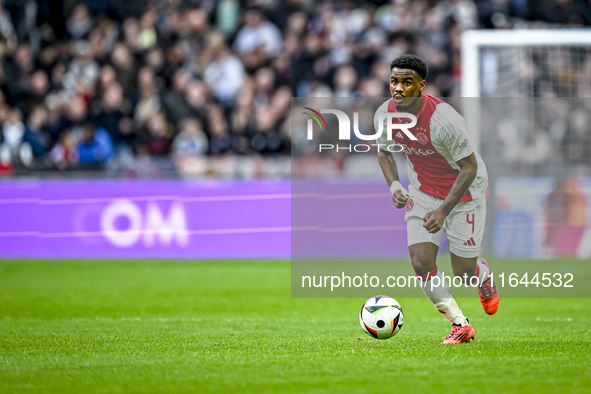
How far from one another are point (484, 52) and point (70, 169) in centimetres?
697

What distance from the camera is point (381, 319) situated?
20.9ft

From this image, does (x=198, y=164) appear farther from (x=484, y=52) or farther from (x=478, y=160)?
(x=478, y=160)

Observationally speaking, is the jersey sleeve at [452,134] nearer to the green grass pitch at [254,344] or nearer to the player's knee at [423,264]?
the player's knee at [423,264]

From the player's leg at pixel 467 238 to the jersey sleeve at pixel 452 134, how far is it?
422mm

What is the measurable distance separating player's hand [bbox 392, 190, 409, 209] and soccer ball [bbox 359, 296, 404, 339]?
2.61 ft

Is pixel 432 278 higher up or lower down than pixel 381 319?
higher up

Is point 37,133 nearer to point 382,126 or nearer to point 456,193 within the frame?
point 382,126

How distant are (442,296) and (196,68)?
11029 mm

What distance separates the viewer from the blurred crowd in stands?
1449 cm

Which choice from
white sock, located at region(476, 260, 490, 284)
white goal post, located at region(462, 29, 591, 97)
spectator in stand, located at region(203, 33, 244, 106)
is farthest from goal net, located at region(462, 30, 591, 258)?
white sock, located at region(476, 260, 490, 284)

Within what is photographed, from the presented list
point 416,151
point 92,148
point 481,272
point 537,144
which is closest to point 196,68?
point 92,148

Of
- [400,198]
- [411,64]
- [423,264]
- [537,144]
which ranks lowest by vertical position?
[423,264]

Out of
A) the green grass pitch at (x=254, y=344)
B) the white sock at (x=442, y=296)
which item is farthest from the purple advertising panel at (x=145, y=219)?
the white sock at (x=442, y=296)

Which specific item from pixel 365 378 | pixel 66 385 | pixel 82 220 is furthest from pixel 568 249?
pixel 66 385
